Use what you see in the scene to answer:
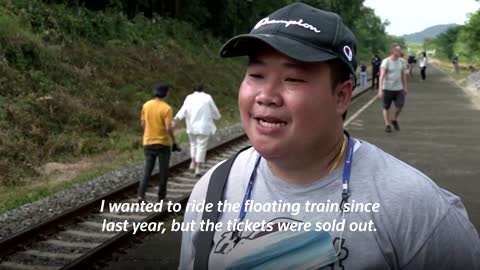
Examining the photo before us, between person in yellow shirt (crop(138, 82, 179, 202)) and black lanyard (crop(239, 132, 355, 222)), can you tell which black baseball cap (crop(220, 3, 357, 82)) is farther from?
person in yellow shirt (crop(138, 82, 179, 202))

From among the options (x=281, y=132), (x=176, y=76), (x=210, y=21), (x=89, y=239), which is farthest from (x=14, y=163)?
(x=210, y=21)

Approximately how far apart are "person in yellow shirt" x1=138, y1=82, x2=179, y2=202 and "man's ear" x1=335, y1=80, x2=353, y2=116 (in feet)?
23.7

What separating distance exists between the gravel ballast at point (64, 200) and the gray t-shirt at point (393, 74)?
5003 mm

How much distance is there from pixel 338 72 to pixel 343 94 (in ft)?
0.27

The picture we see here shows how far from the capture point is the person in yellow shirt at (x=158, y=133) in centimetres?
915

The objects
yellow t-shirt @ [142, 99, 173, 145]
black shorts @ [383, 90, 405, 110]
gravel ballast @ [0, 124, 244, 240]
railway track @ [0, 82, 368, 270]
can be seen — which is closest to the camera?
railway track @ [0, 82, 368, 270]

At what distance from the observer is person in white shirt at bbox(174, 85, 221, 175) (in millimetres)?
10938

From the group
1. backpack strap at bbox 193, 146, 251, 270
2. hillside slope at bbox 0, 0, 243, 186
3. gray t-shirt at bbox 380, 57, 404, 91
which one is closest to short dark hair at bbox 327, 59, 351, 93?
backpack strap at bbox 193, 146, 251, 270

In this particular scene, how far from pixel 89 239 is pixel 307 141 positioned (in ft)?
20.1

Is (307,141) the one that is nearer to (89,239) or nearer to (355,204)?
(355,204)

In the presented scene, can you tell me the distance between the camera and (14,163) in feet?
38.4

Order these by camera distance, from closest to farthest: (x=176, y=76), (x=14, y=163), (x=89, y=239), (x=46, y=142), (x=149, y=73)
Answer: (x=89, y=239)
(x=14, y=163)
(x=46, y=142)
(x=149, y=73)
(x=176, y=76)

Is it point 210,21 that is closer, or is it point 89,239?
point 89,239

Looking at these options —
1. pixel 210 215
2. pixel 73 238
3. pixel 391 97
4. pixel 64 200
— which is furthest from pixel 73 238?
pixel 391 97
